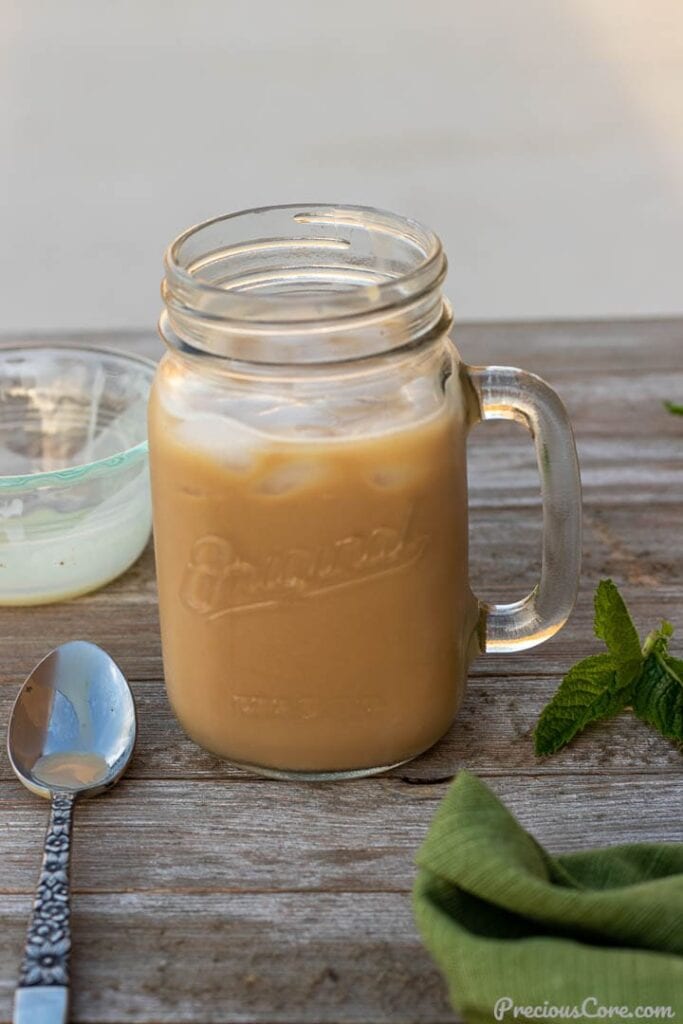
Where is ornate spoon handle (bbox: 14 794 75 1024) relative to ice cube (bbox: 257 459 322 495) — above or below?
below

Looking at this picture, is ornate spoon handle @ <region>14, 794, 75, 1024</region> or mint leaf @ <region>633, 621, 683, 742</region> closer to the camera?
ornate spoon handle @ <region>14, 794, 75, 1024</region>

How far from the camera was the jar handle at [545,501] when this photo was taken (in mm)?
858

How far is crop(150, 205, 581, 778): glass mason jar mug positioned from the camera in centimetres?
77

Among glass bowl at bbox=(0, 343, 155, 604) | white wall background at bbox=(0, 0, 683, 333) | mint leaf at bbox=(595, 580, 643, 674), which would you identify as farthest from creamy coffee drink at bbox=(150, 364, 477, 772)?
white wall background at bbox=(0, 0, 683, 333)

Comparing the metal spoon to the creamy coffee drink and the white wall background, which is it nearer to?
the creamy coffee drink


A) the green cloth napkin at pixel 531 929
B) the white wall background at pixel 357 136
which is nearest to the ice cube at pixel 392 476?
the green cloth napkin at pixel 531 929

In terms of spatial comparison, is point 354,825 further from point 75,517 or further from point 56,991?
point 75,517

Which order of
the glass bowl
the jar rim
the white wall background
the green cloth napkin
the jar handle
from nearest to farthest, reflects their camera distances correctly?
the green cloth napkin < the jar rim < the jar handle < the glass bowl < the white wall background

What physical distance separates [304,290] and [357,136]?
1853mm

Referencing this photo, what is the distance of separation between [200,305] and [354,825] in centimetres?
34

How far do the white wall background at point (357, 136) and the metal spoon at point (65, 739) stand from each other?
188 cm

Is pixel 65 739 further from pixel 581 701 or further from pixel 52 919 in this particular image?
pixel 581 701

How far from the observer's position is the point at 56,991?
0.66 m

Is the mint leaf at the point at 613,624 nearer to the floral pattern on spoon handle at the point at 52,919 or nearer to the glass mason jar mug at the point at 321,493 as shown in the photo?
the glass mason jar mug at the point at 321,493
